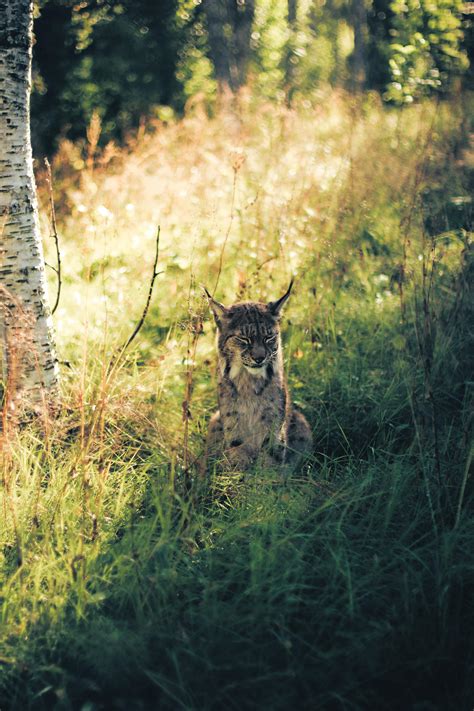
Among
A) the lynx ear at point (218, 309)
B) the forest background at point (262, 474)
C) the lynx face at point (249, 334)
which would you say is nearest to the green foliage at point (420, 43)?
the forest background at point (262, 474)

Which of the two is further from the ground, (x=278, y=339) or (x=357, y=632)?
(x=278, y=339)

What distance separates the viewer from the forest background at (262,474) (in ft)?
7.44

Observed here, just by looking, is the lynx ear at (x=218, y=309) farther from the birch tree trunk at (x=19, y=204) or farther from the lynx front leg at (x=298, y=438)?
the birch tree trunk at (x=19, y=204)

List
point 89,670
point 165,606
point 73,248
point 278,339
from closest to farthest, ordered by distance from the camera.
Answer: point 89,670, point 165,606, point 278,339, point 73,248

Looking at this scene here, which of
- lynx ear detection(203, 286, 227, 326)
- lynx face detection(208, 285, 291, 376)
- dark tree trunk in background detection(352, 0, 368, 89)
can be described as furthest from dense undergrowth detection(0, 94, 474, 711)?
dark tree trunk in background detection(352, 0, 368, 89)

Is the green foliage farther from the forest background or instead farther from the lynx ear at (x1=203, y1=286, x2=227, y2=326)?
the lynx ear at (x1=203, y1=286, x2=227, y2=326)

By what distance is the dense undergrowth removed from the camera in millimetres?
2246

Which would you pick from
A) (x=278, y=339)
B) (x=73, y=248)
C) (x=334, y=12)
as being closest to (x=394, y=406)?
(x=278, y=339)

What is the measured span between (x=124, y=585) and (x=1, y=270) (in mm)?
1873

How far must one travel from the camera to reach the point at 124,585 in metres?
2.51

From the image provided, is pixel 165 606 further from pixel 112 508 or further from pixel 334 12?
pixel 334 12

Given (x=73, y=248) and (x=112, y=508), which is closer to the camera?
(x=112, y=508)

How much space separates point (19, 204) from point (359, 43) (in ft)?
52.9

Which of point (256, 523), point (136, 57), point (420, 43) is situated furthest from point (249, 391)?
point (136, 57)
